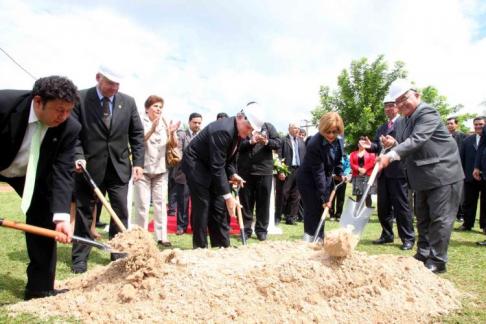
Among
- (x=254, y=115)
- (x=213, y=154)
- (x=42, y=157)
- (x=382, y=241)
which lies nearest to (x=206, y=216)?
(x=213, y=154)

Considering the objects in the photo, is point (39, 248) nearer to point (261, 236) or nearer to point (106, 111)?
point (106, 111)

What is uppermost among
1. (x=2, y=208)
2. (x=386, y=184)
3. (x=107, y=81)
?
(x=107, y=81)

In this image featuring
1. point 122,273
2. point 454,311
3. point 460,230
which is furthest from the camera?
point 460,230

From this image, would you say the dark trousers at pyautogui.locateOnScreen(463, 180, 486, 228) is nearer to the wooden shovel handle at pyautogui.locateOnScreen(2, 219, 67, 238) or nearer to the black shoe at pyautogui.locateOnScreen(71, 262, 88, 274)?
the black shoe at pyautogui.locateOnScreen(71, 262, 88, 274)

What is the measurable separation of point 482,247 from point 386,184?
1.64 meters

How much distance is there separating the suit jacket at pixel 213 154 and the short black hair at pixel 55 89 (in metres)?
1.62

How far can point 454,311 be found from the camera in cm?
298

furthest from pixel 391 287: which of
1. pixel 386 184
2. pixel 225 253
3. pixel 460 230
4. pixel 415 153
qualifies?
pixel 460 230

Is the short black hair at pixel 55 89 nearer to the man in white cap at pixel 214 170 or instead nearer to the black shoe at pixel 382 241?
the man in white cap at pixel 214 170

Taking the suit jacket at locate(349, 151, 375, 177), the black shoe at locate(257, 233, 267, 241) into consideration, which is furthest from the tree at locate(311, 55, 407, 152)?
the black shoe at locate(257, 233, 267, 241)

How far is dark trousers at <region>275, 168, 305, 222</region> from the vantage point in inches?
319

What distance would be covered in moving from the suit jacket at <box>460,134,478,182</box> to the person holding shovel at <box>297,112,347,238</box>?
3988mm

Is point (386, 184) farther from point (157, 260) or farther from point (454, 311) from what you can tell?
point (157, 260)

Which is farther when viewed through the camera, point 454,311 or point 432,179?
point 432,179
